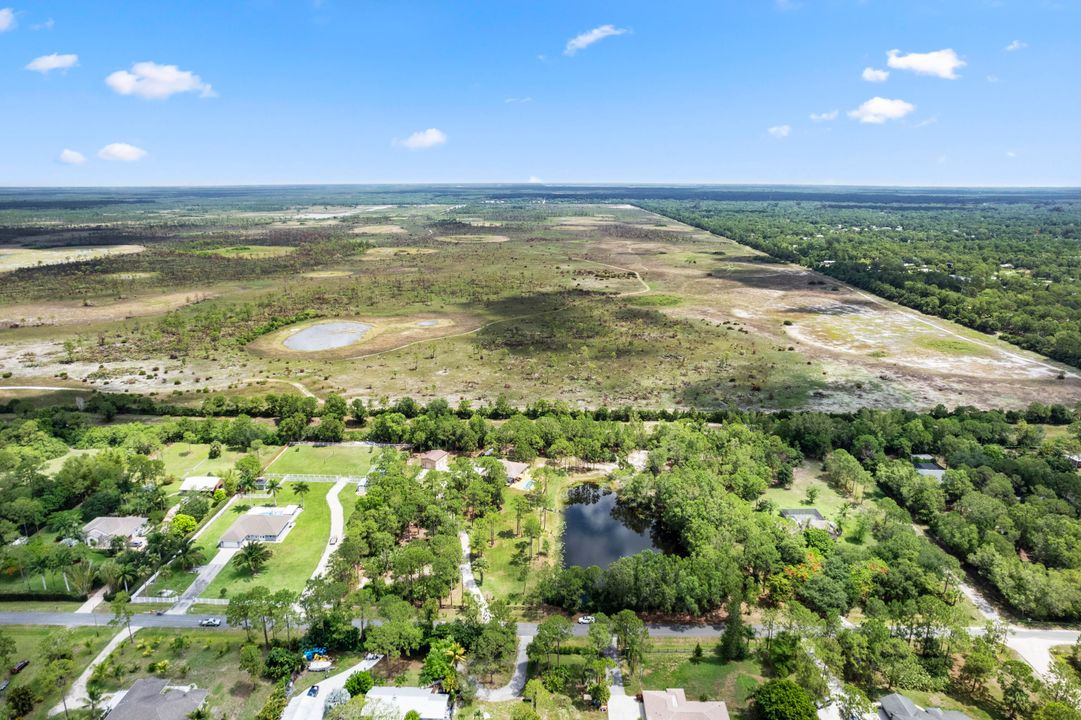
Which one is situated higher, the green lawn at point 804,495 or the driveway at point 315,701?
the green lawn at point 804,495

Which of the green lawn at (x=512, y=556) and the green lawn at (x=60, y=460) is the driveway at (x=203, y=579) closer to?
the green lawn at (x=512, y=556)

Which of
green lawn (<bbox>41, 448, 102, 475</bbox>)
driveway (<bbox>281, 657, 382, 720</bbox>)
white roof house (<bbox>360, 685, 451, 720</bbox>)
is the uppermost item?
green lawn (<bbox>41, 448, 102, 475</bbox>)

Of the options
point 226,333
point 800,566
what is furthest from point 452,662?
point 226,333

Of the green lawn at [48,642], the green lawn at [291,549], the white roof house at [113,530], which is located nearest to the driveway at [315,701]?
the green lawn at [291,549]

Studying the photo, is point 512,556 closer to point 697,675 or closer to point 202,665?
point 697,675

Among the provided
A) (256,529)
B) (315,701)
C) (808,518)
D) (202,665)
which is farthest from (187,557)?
(808,518)

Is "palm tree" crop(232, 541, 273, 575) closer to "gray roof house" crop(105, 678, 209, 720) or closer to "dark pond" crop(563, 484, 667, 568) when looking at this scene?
"gray roof house" crop(105, 678, 209, 720)

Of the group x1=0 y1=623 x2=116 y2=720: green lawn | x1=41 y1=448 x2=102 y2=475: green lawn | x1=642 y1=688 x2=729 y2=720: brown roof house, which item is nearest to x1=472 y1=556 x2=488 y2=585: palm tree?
x1=642 y1=688 x2=729 y2=720: brown roof house

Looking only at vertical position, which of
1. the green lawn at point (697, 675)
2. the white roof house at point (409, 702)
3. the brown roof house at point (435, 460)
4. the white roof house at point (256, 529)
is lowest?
the green lawn at point (697, 675)
